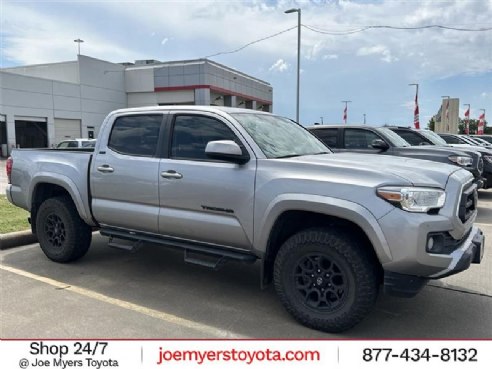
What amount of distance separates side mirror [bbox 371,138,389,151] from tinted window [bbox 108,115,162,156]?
4622 millimetres

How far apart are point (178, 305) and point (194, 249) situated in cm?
55

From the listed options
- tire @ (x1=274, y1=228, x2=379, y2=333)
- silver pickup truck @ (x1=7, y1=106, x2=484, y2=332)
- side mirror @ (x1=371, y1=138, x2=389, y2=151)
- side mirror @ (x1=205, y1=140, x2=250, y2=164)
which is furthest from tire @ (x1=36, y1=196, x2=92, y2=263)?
side mirror @ (x1=371, y1=138, x2=389, y2=151)

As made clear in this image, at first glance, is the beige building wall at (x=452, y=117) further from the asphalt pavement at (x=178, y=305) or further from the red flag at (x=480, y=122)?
the asphalt pavement at (x=178, y=305)

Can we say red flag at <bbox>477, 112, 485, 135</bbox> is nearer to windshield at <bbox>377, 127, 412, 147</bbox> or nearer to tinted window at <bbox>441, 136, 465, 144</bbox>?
tinted window at <bbox>441, 136, 465, 144</bbox>

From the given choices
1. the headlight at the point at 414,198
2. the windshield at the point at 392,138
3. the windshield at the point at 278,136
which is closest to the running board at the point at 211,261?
the windshield at the point at 278,136

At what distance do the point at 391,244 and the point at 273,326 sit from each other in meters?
1.26

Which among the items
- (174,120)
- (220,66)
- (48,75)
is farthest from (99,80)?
(174,120)

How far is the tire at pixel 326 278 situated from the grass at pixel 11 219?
183 inches

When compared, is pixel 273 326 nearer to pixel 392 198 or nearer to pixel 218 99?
pixel 392 198

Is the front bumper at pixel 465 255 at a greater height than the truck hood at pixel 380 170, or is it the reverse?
the truck hood at pixel 380 170

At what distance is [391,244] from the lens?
3.21 meters

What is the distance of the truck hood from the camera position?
131 inches

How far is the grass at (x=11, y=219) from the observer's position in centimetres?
653

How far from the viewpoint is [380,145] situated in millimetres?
7949
